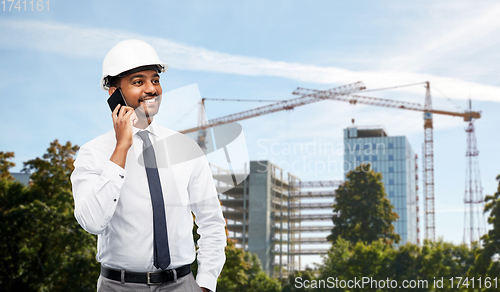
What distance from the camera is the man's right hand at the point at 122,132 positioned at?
2668 millimetres

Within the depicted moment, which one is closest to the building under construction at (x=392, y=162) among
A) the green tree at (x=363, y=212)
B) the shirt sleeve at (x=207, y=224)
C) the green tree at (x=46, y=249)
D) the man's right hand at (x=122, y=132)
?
the green tree at (x=363, y=212)

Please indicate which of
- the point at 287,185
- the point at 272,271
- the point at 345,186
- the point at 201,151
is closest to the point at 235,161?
the point at 201,151

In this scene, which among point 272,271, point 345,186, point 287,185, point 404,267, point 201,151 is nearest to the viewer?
point 201,151

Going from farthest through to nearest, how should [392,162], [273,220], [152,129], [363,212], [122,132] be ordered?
[392,162], [273,220], [363,212], [152,129], [122,132]

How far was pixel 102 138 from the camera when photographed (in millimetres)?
3014

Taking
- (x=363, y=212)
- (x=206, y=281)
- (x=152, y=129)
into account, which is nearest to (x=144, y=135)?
(x=152, y=129)

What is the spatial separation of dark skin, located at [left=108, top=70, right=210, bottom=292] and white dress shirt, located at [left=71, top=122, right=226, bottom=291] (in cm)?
9

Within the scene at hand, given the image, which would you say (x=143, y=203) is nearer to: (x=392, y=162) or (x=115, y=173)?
(x=115, y=173)

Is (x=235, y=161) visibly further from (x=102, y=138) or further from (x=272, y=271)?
(x=272, y=271)

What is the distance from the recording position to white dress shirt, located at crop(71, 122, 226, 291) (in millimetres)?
2613

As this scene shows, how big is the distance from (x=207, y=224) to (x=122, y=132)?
2.75 feet

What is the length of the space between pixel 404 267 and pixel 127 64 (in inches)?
1625

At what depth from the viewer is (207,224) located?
3.20 m

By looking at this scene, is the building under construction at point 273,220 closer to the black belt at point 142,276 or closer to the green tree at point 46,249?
the green tree at point 46,249
